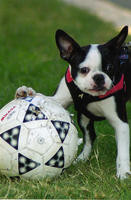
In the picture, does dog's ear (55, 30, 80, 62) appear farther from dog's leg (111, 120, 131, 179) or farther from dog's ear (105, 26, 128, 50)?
dog's leg (111, 120, 131, 179)

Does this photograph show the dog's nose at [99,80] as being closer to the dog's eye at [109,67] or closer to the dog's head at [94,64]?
the dog's head at [94,64]

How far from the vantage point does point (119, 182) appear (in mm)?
4094

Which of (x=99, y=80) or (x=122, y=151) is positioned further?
(x=122, y=151)

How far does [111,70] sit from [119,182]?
99cm

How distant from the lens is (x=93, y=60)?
4121 mm

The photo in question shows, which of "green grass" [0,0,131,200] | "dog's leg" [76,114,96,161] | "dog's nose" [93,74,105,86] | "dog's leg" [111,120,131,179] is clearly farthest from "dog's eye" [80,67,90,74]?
"dog's leg" [76,114,96,161]

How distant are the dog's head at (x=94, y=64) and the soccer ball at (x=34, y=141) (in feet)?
1.25

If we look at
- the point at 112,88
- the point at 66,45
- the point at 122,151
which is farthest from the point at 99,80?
the point at 122,151

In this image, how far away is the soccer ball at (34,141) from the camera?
3.87 meters

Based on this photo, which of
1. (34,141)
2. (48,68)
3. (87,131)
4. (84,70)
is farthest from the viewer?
(48,68)

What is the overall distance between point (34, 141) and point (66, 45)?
1.07 metres

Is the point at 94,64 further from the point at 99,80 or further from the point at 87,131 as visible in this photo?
the point at 87,131

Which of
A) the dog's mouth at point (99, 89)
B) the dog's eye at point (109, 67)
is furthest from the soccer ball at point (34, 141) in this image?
the dog's eye at point (109, 67)

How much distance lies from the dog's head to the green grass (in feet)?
2.52
